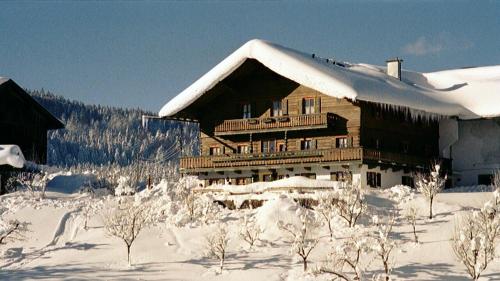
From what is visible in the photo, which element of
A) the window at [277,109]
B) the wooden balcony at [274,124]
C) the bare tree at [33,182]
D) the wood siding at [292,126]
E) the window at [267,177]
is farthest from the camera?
the bare tree at [33,182]

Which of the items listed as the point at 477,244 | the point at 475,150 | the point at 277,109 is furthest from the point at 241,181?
the point at 477,244

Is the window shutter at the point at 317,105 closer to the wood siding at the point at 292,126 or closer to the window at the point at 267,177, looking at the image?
the wood siding at the point at 292,126

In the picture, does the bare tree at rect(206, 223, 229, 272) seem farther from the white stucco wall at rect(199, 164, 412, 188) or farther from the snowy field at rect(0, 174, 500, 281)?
the white stucco wall at rect(199, 164, 412, 188)

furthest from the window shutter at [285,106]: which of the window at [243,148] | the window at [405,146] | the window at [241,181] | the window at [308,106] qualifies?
the window at [405,146]

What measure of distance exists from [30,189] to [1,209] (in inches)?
263

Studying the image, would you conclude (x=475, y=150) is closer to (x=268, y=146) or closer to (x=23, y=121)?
(x=268, y=146)

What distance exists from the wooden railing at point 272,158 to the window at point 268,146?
1.78 m

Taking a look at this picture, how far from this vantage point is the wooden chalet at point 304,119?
45.1 m

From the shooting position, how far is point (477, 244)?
28938 mm

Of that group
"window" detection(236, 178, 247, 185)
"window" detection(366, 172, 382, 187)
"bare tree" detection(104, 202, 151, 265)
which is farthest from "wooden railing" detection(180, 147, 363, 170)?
"bare tree" detection(104, 202, 151, 265)

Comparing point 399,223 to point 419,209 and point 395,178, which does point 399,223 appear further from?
point 395,178

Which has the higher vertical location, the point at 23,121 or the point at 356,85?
the point at 356,85

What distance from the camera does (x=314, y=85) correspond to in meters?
44.9

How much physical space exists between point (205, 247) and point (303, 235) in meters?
4.20
